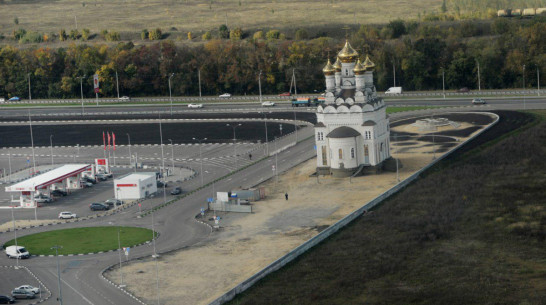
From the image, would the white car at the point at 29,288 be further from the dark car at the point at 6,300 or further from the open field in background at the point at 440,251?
the open field in background at the point at 440,251

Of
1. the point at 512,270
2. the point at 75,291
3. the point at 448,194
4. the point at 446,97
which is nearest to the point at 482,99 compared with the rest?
the point at 446,97

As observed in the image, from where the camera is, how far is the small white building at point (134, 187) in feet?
382

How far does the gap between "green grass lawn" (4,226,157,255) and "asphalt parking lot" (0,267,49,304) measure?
609 cm

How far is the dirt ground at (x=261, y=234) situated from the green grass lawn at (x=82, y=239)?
26.2 ft

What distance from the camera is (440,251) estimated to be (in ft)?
281

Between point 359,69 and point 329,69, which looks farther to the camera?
point 329,69

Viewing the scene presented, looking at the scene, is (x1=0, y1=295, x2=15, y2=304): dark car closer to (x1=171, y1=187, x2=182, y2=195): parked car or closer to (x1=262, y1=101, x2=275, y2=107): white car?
(x1=171, y1=187, x2=182, y2=195): parked car

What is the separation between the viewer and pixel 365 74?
12700 centimetres

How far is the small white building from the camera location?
11631 centimetres

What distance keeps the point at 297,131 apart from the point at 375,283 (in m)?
85.8

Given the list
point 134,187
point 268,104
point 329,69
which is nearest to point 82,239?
point 134,187

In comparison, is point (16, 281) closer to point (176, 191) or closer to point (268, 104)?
point (176, 191)

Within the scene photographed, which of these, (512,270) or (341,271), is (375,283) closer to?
(341,271)

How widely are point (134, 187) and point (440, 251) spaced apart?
45.8 metres
